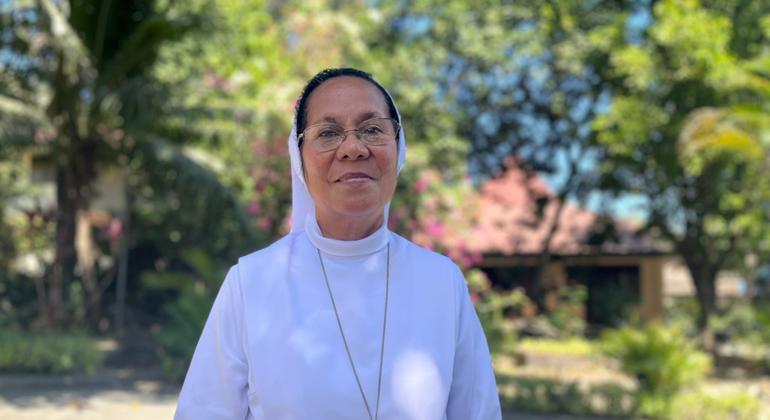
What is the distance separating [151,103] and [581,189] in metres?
11.3

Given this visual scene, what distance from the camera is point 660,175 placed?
1642 cm

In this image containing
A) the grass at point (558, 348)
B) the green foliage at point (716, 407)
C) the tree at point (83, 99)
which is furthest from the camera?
the grass at point (558, 348)

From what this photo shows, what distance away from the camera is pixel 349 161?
1.91 metres

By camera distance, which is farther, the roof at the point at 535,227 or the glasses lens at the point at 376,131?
the roof at the point at 535,227

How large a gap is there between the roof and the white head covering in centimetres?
1806

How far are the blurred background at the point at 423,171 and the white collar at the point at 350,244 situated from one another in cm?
A: 818

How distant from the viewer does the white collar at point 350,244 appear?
6.39ft

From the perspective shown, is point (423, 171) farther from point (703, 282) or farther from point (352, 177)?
point (352, 177)

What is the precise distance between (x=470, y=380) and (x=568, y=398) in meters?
8.71

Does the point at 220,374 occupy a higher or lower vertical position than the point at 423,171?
lower

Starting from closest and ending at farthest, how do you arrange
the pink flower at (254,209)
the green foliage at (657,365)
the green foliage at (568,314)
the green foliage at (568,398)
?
1. the green foliage at (657,365)
2. the green foliage at (568,398)
3. the pink flower at (254,209)
4. the green foliage at (568,314)

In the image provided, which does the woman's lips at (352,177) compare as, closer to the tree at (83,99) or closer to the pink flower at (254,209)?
the tree at (83,99)

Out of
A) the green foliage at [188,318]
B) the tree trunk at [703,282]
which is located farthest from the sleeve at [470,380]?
the tree trunk at [703,282]

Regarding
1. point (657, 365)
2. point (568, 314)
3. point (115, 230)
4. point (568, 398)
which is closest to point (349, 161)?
point (657, 365)
